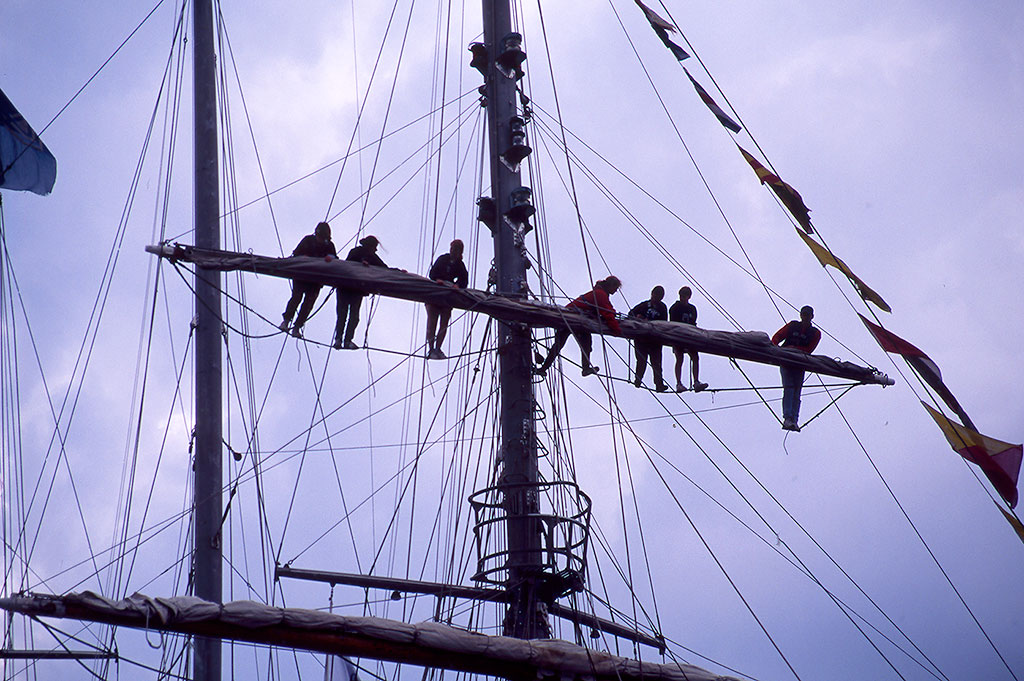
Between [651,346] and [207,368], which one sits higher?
[651,346]

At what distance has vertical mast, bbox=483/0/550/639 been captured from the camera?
1512 cm

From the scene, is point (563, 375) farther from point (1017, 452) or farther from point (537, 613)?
point (1017, 452)

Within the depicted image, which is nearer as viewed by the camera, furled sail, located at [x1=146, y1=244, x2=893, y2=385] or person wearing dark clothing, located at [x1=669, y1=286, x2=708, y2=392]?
furled sail, located at [x1=146, y1=244, x2=893, y2=385]

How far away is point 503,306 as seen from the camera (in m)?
15.3

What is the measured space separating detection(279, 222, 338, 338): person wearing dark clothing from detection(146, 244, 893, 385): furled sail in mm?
227

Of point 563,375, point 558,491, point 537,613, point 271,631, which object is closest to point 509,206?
point 563,375

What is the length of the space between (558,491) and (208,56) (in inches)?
244

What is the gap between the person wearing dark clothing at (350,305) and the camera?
14891 mm

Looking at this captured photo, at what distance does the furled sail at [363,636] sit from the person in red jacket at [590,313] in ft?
11.0

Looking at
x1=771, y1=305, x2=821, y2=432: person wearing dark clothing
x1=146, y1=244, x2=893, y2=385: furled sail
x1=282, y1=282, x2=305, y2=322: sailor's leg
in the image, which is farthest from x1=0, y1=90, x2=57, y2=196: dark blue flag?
x1=771, y1=305, x2=821, y2=432: person wearing dark clothing

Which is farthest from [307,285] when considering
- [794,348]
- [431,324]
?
[794,348]

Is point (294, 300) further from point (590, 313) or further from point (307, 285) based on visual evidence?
point (590, 313)

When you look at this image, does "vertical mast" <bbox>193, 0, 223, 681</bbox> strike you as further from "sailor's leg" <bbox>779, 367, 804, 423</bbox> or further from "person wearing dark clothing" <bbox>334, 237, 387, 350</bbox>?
"sailor's leg" <bbox>779, 367, 804, 423</bbox>

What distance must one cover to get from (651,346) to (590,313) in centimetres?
113
